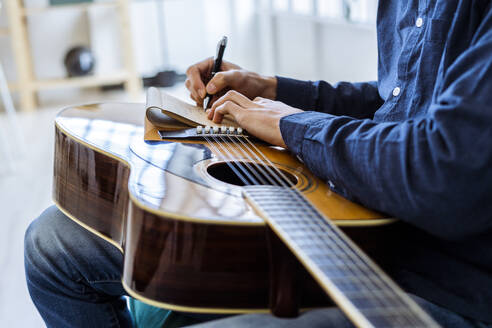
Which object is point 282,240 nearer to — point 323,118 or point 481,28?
point 323,118

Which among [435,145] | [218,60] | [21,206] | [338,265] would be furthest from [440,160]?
[21,206]

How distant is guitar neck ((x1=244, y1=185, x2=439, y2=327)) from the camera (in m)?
0.49

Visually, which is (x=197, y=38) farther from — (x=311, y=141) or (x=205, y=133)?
(x=311, y=141)

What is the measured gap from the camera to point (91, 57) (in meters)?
4.00

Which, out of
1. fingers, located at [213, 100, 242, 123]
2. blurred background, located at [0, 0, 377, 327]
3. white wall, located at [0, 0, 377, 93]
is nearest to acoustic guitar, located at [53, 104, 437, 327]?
fingers, located at [213, 100, 242, 123]

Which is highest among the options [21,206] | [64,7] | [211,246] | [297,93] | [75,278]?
[64,7]

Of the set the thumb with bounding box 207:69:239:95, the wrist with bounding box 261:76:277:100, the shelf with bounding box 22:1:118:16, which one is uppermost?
the shelf with bounding box 22:1:118:16

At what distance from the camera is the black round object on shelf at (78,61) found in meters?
3.93

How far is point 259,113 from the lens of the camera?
917mm

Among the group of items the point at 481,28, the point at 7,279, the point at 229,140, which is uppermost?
the point at 481,28

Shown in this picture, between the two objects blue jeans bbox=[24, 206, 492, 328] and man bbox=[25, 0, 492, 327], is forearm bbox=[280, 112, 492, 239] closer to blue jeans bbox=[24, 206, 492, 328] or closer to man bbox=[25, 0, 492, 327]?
man bbox=[25, 0, 492, 327]

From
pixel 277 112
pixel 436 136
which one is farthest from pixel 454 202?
pixel 277 112

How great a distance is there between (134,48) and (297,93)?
315 centimetres

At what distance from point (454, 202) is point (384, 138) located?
119 millimetres
